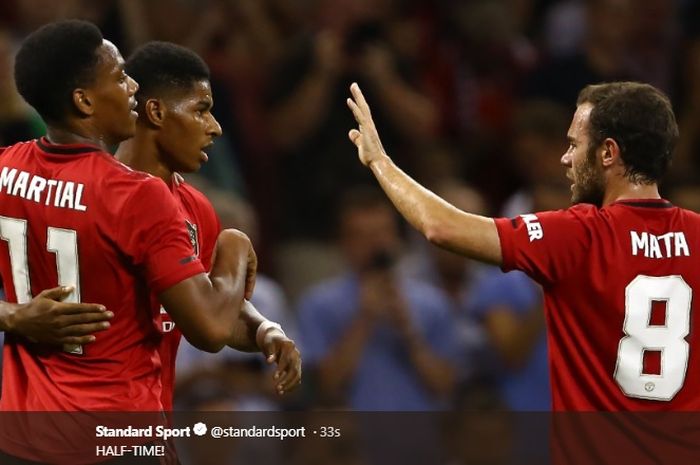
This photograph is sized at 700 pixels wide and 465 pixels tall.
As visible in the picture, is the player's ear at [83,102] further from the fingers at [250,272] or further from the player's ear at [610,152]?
the player's ear at [610,152]

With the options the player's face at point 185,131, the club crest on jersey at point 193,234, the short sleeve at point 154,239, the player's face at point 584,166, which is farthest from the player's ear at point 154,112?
the player's face at point 584,166

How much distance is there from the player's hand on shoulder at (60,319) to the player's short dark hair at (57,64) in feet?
1.79

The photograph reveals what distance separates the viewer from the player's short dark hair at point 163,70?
4.28 meters

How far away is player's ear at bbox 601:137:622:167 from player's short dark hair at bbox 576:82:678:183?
1 cm

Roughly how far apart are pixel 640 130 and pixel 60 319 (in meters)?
1.93

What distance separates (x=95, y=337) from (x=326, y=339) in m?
3.60

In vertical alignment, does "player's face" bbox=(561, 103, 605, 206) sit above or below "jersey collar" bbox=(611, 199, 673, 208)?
above

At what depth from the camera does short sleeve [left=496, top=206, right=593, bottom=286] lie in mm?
4117

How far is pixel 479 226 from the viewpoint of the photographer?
4121mm

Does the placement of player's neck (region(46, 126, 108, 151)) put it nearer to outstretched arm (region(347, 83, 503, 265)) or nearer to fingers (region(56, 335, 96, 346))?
fingers (region(56, 335, 96, 346))

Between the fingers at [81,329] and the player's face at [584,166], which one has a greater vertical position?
the player's face at [584,166]

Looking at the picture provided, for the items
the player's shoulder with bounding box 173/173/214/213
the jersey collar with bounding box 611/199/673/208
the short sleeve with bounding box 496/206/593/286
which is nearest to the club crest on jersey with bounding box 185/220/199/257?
the player's shoulder with bounding box 173/173/214/213

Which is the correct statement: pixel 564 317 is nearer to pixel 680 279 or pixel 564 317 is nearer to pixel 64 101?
pixel 680 279

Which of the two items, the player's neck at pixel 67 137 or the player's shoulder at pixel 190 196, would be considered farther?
the player's shoulder at pixel 190 196
